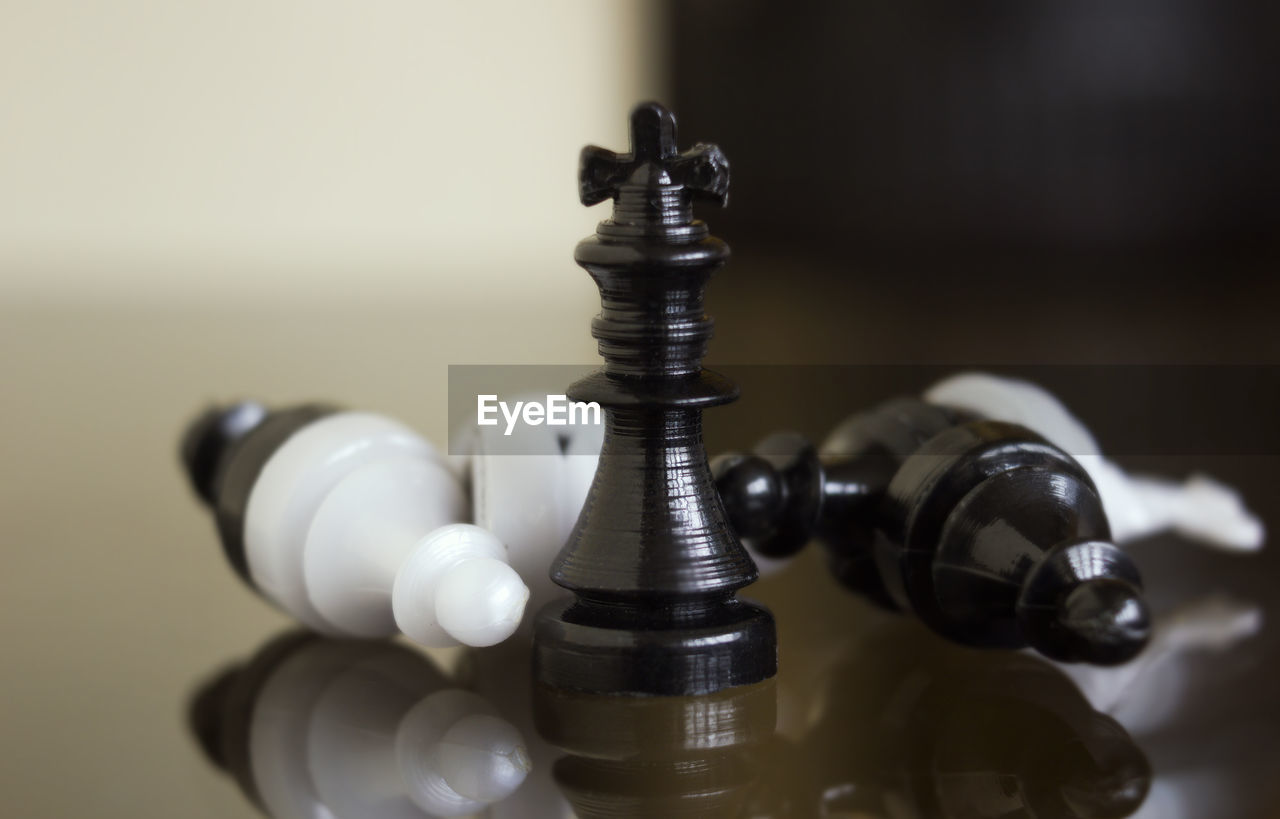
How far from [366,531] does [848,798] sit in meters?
0.28

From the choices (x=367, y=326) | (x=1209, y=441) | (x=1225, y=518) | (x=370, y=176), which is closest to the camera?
(x=1225, y=518)

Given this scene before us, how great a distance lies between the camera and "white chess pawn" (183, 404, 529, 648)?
2.09ft

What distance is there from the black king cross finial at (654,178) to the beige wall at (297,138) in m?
1.75

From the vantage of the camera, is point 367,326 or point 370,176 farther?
point 370,176

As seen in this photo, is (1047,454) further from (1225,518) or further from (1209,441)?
(1209,441)

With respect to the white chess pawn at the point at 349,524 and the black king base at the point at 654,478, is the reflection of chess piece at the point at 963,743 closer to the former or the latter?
the black king base at the point at 654,478

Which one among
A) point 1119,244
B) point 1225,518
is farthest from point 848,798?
point 1119,244

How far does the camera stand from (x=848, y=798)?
541 mm

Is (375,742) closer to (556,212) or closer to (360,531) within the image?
(360,531)


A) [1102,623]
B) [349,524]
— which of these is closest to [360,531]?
[349,524]

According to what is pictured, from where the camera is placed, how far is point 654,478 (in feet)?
2.02

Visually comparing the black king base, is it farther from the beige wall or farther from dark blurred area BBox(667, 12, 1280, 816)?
the beige wall

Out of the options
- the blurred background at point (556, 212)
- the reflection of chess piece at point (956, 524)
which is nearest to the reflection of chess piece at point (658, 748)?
the reflection of chess piece at point (956, 524)

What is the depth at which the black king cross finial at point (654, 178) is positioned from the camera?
23.4 inches
